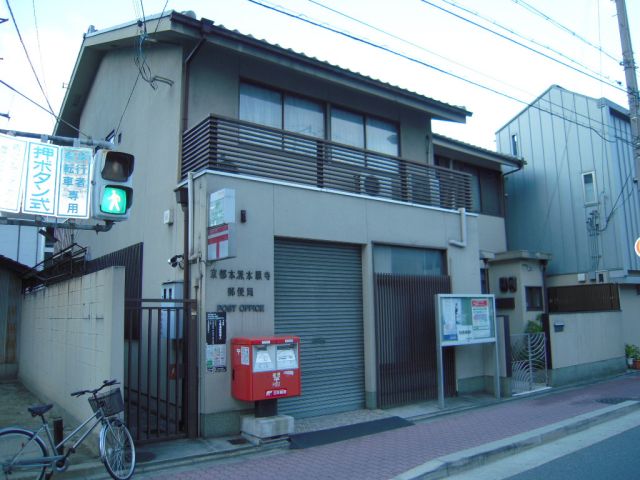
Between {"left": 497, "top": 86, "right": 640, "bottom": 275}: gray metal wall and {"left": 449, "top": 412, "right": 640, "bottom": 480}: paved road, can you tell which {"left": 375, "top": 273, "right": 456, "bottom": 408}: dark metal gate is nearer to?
{"left": 449, "top": 412, "right": 640, "bottom": 480}: paved road

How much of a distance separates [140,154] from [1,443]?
7242 mm

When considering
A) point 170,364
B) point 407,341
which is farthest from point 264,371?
point 407,341

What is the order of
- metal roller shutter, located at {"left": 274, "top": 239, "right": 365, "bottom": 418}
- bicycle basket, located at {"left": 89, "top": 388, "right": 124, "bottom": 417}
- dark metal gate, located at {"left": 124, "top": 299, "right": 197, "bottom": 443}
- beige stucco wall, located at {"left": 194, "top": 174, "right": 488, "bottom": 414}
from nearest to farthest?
bicycle basket, located at {"left": 89, "top": 388, "right": 124, "bottom": 417} → dark metal gate, located at {"left": 124, "top": 299, "right": 197, "bottom": 443} → beige stucco wall, located at {"left": 194, "top": 174, "right": 488, "bottom": 414} → metal roller shutter, located at {"left": 274, "top": 239, "right": 365, "bottom": 418}

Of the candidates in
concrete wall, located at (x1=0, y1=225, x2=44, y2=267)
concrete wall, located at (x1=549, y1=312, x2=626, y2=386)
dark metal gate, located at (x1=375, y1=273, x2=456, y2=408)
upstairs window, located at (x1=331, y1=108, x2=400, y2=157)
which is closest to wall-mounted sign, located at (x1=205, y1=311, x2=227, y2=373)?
dark metal gate, located at (x1=375, y1=273, x2=456, y2=408)

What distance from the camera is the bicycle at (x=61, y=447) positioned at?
573 cm

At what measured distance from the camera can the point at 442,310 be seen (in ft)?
35.0

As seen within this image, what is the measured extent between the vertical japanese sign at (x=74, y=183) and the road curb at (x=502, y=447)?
512cm

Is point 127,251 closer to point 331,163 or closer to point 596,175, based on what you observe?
point 331,163

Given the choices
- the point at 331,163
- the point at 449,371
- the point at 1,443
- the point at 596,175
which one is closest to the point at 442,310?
the point at 449,371

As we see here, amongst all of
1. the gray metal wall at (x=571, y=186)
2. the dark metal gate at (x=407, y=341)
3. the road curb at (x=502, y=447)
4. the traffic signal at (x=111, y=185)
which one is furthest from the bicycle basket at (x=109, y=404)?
the gray metal wall at (x=571, y=186)

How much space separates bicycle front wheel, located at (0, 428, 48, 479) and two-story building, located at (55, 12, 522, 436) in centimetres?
185

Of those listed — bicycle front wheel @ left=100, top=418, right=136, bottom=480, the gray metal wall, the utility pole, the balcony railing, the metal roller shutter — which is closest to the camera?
bicycle front wheel @ left=100, top=418, right=136, bottom=480

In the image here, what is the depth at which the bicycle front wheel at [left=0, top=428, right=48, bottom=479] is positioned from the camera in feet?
18.7

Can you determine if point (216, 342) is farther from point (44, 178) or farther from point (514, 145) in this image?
point (514, 145)
